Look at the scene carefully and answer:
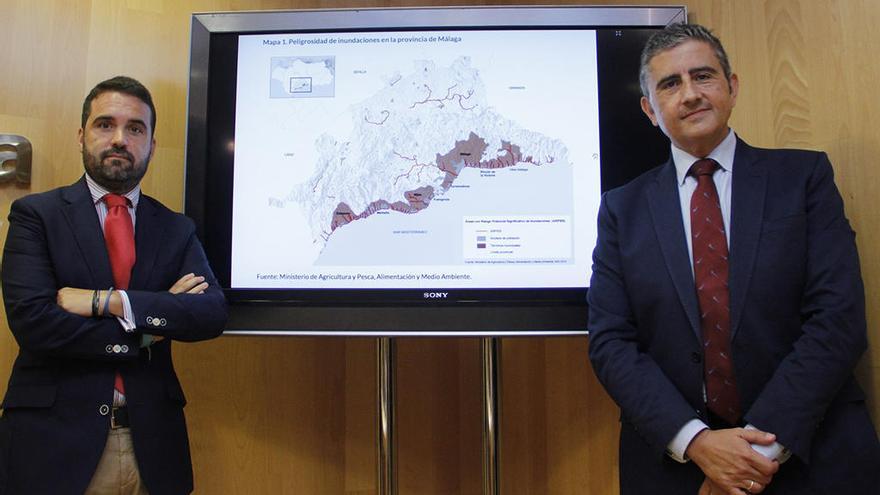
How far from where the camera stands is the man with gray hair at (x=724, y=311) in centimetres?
125

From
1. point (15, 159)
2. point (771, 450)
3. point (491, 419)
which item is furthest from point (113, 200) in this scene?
point (771, 450)

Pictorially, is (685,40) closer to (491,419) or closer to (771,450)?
(771,450)

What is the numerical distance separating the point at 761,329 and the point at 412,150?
4.05ft

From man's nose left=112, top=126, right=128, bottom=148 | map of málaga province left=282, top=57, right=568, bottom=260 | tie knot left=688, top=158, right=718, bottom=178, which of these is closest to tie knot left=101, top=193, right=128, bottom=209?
man's nose left=112, top=126, right=128, bottom=148

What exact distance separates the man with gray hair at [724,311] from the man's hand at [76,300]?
1361 millimetres

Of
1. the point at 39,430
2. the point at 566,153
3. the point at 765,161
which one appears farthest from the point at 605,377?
the point at 39,430

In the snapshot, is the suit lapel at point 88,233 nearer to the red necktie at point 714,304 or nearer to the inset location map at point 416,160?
the inset location map at point 416,160

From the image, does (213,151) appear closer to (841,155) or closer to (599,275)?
(599,275)

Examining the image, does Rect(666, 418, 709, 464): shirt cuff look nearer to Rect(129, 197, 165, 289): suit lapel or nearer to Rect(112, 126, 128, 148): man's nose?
Rect(129, 197, 165, 289): suit lapel

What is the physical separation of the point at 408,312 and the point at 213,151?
93 centimetres

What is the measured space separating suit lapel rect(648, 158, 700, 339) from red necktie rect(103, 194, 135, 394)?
1502 millimetres

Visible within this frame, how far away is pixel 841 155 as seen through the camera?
1.59 metres

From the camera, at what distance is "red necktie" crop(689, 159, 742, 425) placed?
53.6 inches

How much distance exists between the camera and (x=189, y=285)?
1764mm
